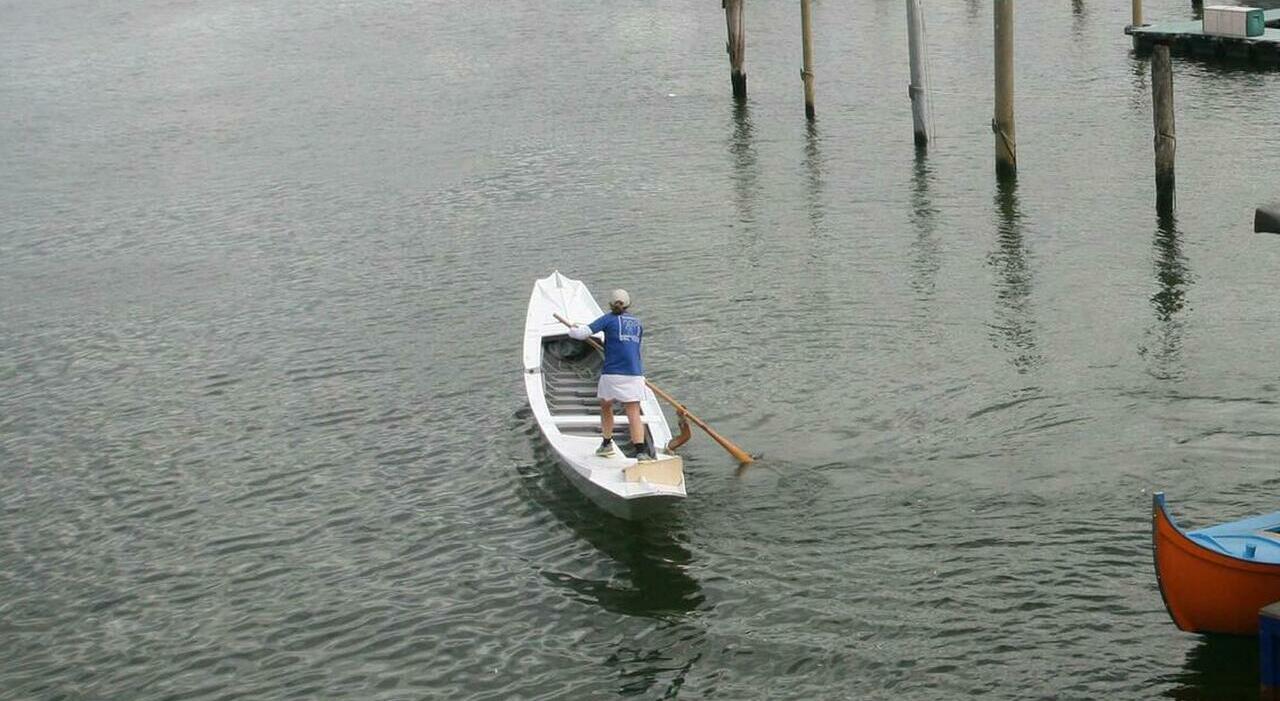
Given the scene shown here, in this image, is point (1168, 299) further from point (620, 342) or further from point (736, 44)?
point (736, 44)

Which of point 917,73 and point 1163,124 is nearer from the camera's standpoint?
point 1163,124

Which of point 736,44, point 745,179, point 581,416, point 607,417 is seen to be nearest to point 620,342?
point 607,417

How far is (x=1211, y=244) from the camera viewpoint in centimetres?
2741

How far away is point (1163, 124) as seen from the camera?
1107 inches

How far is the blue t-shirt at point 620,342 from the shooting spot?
18.4m

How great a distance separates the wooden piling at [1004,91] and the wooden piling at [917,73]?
10.1 feet

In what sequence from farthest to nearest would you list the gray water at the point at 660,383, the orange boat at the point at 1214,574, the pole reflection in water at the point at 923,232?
the pole reflection in water at the point at 923,232 < the gray water at the point at 660,383 < the orange boat at the point at 1214,574

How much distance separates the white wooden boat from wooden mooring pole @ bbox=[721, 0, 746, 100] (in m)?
20.3

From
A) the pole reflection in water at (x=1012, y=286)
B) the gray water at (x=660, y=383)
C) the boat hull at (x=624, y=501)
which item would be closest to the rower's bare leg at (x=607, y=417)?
the boat hull at (x=624, y=501)

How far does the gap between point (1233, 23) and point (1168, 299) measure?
22602 millimetres

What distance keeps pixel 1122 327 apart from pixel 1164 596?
1072 cm

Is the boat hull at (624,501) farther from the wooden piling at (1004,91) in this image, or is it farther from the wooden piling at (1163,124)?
the wooden piling at (1004,91)

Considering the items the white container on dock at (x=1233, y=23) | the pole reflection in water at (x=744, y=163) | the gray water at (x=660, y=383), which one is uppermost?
the white container on dock at (x=1233, y=23)

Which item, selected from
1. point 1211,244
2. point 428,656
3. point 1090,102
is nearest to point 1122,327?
point 1211,244
